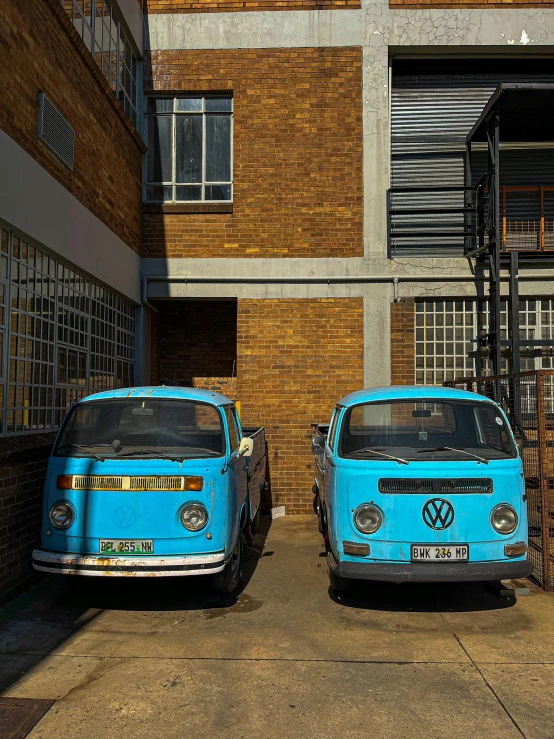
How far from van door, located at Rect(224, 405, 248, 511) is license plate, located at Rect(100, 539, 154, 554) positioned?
39.6 inches

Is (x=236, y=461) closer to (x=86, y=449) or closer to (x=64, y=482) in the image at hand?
(x=86, y=449)

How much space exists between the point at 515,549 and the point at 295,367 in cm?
599

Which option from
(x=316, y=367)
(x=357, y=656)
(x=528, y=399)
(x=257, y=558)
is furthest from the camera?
(x=316, y=367)

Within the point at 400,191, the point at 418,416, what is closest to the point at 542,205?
the point at 400,191

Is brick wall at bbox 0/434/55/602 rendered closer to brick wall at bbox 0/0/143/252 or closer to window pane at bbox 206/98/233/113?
brick wall at bbox 0/0/143/252

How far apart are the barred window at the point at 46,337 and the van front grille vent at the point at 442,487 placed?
3862mm

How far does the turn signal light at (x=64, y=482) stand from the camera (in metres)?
5.50

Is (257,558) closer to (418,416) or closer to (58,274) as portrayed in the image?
(418,416)

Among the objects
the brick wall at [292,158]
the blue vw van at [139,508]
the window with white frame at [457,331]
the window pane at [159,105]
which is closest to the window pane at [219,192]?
the brick wall at [292,158]

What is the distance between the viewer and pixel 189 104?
38.0ft

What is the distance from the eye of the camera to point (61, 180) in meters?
7.66

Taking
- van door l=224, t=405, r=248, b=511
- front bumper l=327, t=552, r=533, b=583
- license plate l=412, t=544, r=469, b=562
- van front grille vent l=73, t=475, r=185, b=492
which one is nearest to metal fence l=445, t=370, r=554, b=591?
front bumper l=327, t=552, r=533, b=583

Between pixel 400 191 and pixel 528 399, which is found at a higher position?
pixel 400 191

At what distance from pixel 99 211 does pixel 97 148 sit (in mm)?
886
